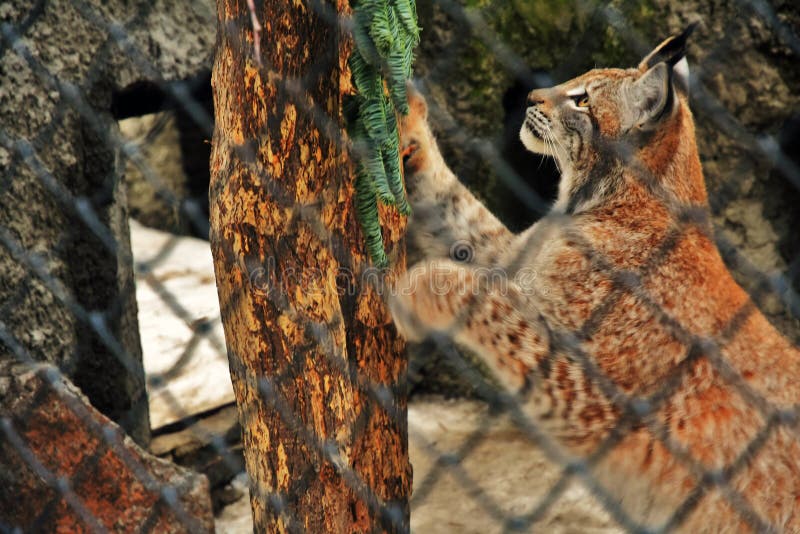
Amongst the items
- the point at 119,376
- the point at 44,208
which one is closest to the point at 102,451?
the point at 119,376

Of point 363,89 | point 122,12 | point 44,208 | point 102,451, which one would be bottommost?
point 102,451

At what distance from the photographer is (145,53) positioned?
319cm

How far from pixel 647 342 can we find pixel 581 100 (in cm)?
75

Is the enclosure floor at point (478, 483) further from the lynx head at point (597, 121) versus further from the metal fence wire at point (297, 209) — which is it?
the lynx head at point (597, 121)

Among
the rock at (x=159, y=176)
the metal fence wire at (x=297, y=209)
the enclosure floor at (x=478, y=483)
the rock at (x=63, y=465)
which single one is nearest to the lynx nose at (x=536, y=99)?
the metal fence wire at (x=297, y=209)

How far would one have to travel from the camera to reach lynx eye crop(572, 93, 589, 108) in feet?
9.31

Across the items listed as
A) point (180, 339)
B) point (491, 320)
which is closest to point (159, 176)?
point (180, 339)

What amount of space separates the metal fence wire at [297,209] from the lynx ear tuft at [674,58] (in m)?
0.38

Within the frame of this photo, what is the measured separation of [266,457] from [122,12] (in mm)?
1694

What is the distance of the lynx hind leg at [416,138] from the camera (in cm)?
268

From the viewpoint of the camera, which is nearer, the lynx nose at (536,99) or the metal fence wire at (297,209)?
the metal fence wire at (297,209)

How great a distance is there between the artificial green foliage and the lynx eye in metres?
1.09

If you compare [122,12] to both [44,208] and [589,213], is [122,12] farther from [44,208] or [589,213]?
[589,213]

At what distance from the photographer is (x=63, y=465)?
9.46ft
